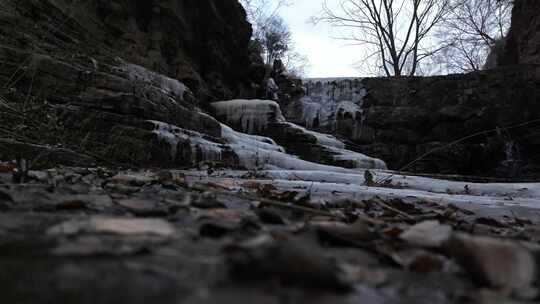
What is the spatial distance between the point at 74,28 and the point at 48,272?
20.2 ft

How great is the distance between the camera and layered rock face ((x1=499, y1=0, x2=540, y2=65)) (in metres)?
9.01

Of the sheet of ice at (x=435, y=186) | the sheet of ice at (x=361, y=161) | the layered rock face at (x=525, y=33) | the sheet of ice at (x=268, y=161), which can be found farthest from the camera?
the layered rock face at (x=525, y=33)

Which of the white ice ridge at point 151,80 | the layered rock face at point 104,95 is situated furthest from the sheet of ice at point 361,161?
the white ice ridge at point 151,80

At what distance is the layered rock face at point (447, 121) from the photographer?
8078mm

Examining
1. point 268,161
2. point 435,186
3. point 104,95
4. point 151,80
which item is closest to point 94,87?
point 104,95

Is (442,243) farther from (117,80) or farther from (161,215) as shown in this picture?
(117,80)

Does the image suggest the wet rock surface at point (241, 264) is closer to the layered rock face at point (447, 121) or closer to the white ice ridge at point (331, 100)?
the layered rock face at point (447, 121)

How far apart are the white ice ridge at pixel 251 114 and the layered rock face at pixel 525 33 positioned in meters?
6.78

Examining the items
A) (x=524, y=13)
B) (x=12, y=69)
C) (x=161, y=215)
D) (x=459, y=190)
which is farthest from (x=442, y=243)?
(x=524, y=13)

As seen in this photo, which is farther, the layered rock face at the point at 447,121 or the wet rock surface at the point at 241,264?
the layered rock face at the point at 447,121

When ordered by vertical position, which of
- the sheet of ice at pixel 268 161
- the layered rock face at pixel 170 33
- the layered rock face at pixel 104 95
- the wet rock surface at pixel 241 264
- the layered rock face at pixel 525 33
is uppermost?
the layered rock face at pixel 525 33

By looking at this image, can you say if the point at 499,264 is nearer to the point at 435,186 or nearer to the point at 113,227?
the point at 113,227

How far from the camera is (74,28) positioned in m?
5.45

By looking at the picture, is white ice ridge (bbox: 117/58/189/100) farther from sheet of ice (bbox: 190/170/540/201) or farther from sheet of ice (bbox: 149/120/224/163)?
sheet of ice (bbox: 190/170/540/201)
